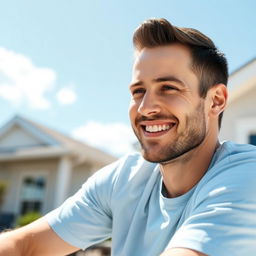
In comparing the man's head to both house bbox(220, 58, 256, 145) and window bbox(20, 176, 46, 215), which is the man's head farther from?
window bbox(20, 176, 46, 215)

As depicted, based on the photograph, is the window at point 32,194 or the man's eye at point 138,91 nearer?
the man's eye at point 138,91

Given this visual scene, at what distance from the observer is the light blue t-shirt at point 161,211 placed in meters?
1.17

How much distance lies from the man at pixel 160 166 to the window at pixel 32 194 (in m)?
11.7

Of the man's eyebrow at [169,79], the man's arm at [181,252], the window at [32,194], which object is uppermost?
the man's eyebrow at [169,79]

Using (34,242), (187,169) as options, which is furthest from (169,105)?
(34,242)

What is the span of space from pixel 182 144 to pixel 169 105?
19cm

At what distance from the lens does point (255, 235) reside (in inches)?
46.4

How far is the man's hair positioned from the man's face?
1.4 inches

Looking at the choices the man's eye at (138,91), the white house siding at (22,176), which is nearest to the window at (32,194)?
the white house siding at (22,176)

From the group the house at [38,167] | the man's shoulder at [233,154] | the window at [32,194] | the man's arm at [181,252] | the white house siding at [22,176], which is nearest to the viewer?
the man's arm at [181,252]


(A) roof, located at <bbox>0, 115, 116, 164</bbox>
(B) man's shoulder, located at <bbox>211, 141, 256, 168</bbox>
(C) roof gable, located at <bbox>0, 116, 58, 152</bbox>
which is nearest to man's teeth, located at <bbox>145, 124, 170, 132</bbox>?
(B) man's shoulder, located at <bbox>211, 141, 256, 168</bbox>

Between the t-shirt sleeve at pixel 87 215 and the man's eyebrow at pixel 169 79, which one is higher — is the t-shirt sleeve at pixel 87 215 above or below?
below

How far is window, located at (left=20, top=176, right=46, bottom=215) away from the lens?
1320cm

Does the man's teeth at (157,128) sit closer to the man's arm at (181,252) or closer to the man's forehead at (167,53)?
the man's forehead at (167,53)
